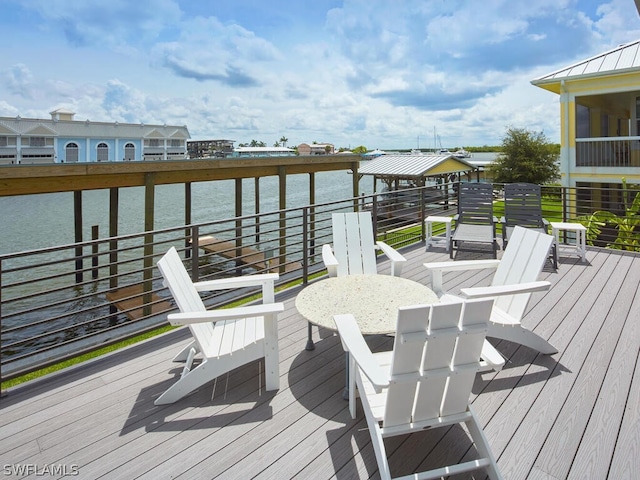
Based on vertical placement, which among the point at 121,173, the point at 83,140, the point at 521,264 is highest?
the point at 83,140

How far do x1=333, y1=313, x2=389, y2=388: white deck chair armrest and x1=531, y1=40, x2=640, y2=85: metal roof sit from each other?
10.0 meters

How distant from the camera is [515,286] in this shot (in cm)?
280

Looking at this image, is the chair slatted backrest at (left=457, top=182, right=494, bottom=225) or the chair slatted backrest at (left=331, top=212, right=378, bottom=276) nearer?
the chair slatted backrest at (left=331, top=212, right=378, bottom=276)

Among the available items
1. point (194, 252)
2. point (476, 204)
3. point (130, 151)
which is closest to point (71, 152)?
point (130, 151)

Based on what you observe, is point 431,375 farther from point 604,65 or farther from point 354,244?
point 604,65

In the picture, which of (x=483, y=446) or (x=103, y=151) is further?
(x=103, y=151)

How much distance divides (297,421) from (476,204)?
528 cm

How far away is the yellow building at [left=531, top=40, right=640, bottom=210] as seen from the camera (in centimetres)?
920

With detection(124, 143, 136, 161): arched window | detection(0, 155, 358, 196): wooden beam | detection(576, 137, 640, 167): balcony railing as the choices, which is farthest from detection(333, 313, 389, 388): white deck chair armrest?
detection(124, 143, 136, 161): arched window

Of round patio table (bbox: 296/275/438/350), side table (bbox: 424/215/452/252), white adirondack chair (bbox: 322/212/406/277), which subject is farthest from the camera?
side table (bbox: 424/215/452/252)

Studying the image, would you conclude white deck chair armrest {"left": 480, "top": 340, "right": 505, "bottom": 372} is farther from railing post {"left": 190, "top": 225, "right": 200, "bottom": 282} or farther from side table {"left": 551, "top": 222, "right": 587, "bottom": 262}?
side table {"left": 551, "top": 222, "right": 587, "bottom": 262}

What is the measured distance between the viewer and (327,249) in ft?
13.0

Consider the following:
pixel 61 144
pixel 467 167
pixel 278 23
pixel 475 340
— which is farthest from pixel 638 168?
pixel 61 144

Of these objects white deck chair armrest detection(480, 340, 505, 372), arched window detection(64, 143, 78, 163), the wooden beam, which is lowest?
white deck chair armrest detection(480, 340, 505, 372)
